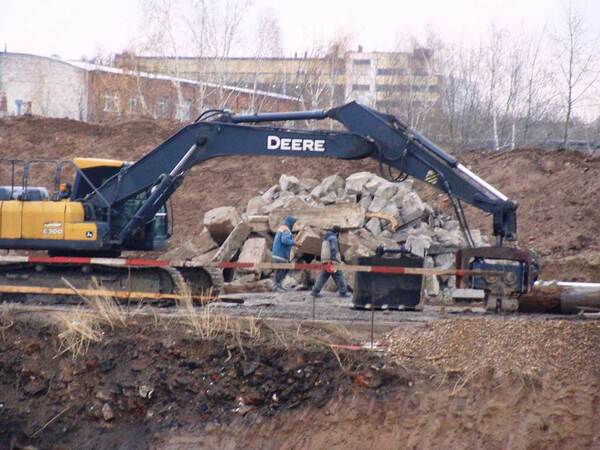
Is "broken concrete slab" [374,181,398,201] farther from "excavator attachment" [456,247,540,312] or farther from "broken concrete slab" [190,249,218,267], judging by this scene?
"excavator attachment" [456,247,540,312]

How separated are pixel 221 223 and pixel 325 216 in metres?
2.35

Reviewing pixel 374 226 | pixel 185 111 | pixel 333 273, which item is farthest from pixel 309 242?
pixel 185 111

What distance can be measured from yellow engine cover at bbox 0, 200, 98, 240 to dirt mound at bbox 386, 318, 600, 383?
19.0ft

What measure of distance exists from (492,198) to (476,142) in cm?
2339

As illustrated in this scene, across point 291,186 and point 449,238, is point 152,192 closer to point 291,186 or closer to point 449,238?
point 449,238

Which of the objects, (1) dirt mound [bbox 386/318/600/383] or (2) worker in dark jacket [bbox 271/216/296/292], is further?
(2) worker in dark jacket [bbox 271/216/296/292]

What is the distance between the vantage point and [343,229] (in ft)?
65.5

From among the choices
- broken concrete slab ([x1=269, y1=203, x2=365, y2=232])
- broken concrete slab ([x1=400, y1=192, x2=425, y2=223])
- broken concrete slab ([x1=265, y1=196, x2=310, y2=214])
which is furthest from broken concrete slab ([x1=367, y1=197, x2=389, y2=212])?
broken concrete slab ([x1=265, y1=196, x2=310, y2=214])

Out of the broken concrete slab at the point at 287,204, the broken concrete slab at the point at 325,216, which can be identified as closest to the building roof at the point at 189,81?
the broken concrete slab at the point at 287,204

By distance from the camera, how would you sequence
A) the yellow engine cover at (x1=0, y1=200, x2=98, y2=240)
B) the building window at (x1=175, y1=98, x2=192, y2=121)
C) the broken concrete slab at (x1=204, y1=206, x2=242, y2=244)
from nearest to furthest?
the yellow engine cover at (x1=0, y1=200, x2=98, y2=240) < the broken concrete slab at (x1=204, y1=206, x2=242, y2=244) < the building window at (x1=175, y1=98, x2=192, y2=121)

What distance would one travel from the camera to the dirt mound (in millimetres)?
11094

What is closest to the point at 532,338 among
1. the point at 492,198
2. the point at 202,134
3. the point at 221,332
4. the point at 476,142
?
the point at 492,198

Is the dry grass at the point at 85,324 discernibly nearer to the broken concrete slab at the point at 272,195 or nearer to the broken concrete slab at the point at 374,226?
the broken concrete slab at the point at 374,226

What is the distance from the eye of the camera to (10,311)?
13680 mm
